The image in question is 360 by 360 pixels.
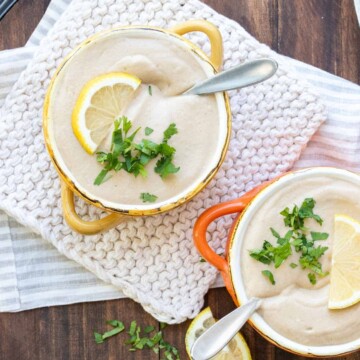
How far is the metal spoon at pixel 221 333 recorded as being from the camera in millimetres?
1218

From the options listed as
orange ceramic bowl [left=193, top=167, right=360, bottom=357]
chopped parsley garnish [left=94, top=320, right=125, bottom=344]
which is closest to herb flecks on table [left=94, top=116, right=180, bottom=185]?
orange ceramic bowl [left=193, top=167, right=360, bottom=357]

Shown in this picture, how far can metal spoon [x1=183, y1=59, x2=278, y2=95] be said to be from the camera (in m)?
1.21

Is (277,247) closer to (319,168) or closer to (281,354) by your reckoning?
(319,168)

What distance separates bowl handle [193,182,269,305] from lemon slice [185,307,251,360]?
5.7 inches

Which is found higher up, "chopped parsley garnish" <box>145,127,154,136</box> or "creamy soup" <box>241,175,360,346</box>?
"chopped parsley garnish" <box>145,127,154,136</box>

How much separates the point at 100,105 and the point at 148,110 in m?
0.07

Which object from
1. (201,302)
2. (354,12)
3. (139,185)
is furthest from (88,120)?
(354,12)

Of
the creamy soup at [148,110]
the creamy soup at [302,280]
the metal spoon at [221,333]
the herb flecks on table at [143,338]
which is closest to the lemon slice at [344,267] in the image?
the creamy soup at [302,280]

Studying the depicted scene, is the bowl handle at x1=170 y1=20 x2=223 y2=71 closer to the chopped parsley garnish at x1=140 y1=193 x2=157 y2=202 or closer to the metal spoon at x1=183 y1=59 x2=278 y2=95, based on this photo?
the metal spoon at x1=183 y1=59 x2=278 y2=95

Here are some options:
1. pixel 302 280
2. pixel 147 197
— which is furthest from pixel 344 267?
pixel 147 197

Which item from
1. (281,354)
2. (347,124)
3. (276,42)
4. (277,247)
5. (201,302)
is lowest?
(281,354)

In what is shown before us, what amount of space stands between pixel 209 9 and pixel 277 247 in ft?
1.45

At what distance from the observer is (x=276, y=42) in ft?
4.63

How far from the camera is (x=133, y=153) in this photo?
3.89ft
